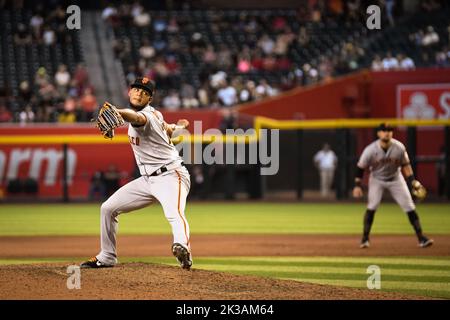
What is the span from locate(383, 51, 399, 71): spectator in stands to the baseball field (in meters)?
6.21

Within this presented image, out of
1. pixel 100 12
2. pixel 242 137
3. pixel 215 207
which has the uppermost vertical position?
pixel 100 12

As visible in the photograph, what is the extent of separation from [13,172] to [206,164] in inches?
224

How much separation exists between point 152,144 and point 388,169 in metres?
5.19

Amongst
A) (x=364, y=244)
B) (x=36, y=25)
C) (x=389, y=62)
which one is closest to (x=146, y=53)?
(x=36, y=25)

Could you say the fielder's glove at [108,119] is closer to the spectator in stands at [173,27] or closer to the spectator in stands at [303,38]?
the spectator in stands at [303,38]

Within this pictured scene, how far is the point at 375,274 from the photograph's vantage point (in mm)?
10164

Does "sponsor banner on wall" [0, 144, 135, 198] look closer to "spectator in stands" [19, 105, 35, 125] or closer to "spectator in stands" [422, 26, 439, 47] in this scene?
"spectator in stands" [19, 105, 35, 125]

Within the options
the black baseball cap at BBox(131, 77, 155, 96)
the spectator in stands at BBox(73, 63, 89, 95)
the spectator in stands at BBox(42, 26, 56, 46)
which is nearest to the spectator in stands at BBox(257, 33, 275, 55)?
the spectator in stands at BBox(73, 63, 89, 95)

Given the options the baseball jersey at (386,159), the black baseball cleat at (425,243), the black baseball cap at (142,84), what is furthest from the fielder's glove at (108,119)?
the black baseball cleat at (425,243)

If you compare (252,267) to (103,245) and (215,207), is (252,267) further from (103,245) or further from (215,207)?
(215,207)

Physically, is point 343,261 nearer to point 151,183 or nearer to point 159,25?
point 151,183

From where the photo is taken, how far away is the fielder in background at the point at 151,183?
902cm

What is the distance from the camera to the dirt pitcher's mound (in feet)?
25.7
